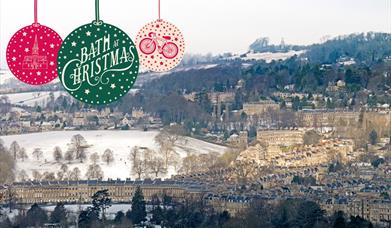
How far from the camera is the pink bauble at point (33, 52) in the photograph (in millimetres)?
2244

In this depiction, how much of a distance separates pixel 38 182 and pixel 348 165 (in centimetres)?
620

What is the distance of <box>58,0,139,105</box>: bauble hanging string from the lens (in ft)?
6.84

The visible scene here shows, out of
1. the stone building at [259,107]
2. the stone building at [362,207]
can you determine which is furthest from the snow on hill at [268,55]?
the stone building at [362,207]

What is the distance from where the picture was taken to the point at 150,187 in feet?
56.6

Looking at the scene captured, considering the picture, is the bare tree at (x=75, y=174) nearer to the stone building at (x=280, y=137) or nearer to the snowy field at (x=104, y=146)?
the snowy field at (x=104, y=146)

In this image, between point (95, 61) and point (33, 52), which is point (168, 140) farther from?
point (95, 61)

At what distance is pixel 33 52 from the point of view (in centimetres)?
225

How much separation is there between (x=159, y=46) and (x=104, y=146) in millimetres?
21264

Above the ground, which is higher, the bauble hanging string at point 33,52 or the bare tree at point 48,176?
the bauble hanging string at point 33,52

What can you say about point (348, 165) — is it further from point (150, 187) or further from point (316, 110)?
point (316, 110)

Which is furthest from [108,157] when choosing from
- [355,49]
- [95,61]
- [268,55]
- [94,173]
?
[268,55]

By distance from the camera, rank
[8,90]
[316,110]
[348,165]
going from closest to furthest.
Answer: [348,165] → [316,110] → [8,90]

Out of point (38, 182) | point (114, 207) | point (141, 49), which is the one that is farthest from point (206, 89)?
point (141, 49)

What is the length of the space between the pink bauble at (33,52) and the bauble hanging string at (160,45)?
48 centimetres
